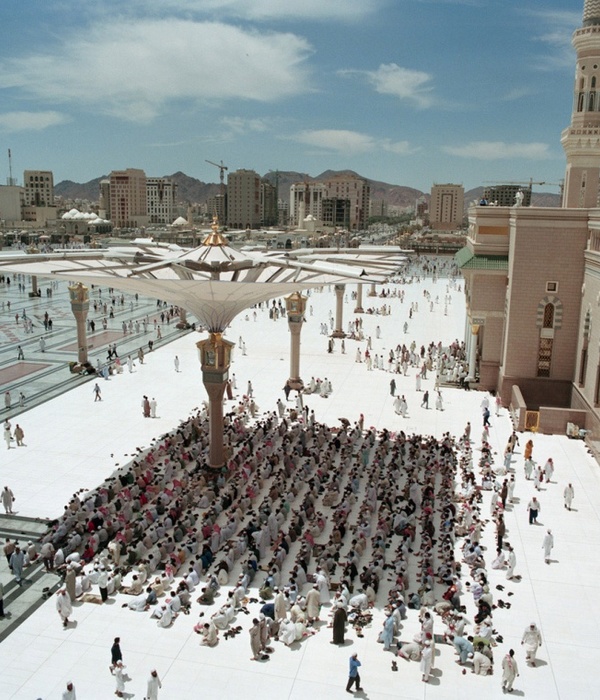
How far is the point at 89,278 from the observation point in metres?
16.5

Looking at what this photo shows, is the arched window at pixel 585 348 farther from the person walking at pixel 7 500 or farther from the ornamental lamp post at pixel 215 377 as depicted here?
the person walking at pixel 7 500

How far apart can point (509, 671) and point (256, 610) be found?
4390mm

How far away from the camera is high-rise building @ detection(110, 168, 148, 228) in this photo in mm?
156875

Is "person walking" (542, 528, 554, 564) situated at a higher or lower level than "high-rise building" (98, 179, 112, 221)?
lower

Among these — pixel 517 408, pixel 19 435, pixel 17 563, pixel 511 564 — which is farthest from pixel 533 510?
pixel 19 435

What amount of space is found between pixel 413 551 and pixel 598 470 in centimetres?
753

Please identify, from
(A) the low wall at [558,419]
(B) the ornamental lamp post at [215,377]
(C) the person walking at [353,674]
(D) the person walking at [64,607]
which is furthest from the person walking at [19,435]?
(A) the low wall at [558,419]

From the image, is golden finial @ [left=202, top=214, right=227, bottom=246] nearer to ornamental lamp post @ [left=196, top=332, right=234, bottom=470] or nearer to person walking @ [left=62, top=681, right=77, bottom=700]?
ornamental lamp post @ [left=196, top=332, right=234, bottom=470]

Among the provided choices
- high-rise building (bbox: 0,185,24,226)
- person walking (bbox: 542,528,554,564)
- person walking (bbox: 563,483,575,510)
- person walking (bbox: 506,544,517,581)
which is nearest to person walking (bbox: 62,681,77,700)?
person walking (bbox: 506,544,517,581)

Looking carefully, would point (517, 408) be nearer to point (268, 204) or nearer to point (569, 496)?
point (569, 496)

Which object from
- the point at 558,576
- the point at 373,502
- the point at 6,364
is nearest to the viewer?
the point at 558,576

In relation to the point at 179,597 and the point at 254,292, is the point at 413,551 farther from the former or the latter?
the point at 254,292

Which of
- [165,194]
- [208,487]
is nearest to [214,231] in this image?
[208,487]

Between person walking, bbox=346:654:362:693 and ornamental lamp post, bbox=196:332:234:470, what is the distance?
29.1ft
